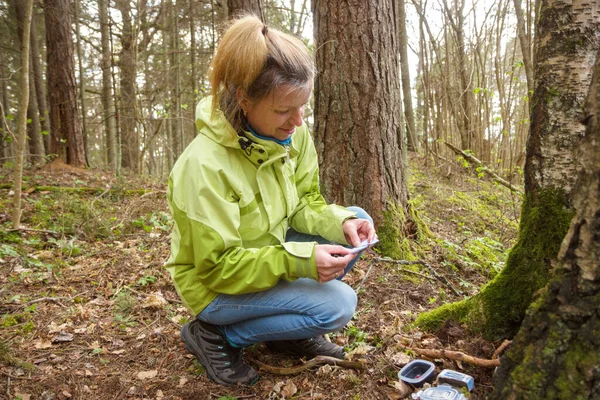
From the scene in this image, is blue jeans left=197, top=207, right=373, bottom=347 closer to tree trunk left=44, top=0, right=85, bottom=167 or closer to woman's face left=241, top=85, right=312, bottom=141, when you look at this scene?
woman's face left=241, top=85, right=312, bottom=141

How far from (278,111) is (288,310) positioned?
0.99 m

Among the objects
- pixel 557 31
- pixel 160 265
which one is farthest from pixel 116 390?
pixel 557 31

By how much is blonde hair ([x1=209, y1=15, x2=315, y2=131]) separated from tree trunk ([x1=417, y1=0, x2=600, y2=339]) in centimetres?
104

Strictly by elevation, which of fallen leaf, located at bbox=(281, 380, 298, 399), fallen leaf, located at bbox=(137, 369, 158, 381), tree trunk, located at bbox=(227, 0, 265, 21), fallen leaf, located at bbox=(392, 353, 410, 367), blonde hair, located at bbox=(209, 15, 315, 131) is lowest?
fallen leaf, located at bbox=(137, 369, 158, 381)

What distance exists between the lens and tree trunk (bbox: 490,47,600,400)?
3.71 feet

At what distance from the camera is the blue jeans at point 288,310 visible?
6.77 ft

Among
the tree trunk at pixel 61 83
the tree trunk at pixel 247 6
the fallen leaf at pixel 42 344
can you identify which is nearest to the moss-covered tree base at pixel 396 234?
the fallen leaf at pixel 42 344

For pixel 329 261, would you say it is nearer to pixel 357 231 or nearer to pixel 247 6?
pixel 357 231

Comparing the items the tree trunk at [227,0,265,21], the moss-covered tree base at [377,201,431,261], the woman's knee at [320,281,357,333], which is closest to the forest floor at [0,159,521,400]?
the moss-covered tree base at [377,201,431,261]

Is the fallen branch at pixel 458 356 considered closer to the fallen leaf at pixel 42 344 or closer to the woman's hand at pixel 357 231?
the woman's hand at pixel 357 231

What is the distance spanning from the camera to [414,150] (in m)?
9.84

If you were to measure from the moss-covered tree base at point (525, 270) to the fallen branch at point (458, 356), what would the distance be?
0.21 metres

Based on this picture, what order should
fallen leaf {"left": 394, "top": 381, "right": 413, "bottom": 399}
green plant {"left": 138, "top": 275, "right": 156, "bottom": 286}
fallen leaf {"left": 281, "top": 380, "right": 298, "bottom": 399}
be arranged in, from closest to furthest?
fallen leaf {"left": 394, "top": 381, "right": 413, "bottom": 399}, fallen leaf {"left": 281, "top": 380, "right": 298, "bottom": 399}, green plant {"left": 138, "top": 275, "right": 156, "bottom": 286}

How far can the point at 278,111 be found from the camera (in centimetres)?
199
